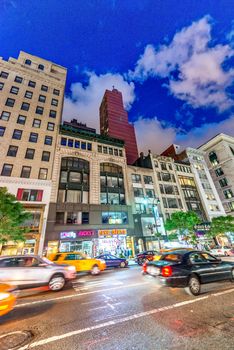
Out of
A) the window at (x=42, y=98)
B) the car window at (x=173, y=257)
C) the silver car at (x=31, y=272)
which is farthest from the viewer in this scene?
the window at (x=42, y=98)

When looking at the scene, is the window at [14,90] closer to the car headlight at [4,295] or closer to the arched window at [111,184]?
the arched window at [111,184]

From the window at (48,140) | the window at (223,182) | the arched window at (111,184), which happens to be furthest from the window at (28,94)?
the window at (223,182)

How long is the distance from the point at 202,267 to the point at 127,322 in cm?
443

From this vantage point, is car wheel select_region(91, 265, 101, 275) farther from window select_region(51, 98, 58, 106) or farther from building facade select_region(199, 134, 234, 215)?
building facade select_region(199, 134, 234, 215)

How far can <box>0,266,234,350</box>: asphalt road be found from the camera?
3.30 meters

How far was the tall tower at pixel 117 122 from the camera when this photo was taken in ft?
325

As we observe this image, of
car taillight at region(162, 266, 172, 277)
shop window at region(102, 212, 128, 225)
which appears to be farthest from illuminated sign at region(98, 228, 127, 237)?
car taillight at region(162, 266, 172, 277)

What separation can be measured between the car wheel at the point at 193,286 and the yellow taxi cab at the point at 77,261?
919cm

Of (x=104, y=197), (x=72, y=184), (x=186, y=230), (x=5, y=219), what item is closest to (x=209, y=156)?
(x=186, y=230)

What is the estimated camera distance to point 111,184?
33375 millimetres

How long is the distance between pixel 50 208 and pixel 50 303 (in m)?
21.2

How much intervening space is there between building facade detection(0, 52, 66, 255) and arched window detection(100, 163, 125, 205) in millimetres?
10158

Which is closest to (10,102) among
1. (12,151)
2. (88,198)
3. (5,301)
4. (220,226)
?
(12,151)

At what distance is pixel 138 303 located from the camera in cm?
555
